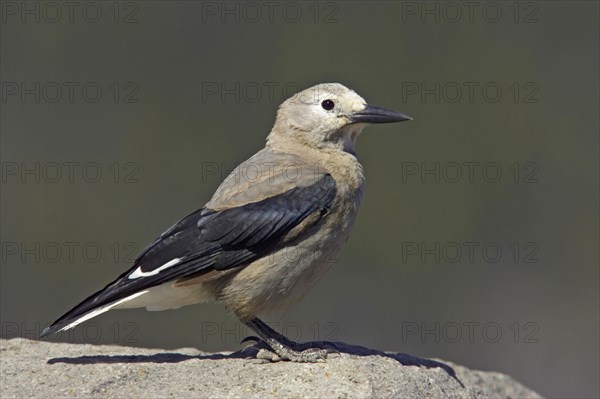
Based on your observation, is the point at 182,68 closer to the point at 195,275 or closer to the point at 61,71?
the point at 61,71

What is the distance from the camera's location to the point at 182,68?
22.2m

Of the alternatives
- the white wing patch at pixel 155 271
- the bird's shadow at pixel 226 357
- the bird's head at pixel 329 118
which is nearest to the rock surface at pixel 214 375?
the bird's shadow at pixel 226 357

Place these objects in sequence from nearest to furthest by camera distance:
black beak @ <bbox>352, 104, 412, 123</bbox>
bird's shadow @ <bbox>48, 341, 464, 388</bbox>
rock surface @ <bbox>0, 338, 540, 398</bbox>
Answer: rock surface @ <bbox>0, 338, 540, 398</bbox>
bird's shadow @ <bbox>48, 341, 464, 388</bbox>
black beak @ <bbox>352, 104, 412, 123</bbox>

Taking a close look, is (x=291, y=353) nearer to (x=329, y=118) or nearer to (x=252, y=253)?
(x=252, y=253)

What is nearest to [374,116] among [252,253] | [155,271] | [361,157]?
[252,253]

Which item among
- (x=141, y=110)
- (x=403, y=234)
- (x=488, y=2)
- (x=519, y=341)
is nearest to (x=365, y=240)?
(x=403, y=234)

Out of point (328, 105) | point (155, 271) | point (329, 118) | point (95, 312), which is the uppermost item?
point (328, 105)

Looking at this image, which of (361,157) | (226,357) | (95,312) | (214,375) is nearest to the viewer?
(214,375)

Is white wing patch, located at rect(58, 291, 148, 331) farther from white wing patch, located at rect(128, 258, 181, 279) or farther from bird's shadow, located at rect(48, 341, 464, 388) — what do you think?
bird's shadow, located at rect(48, 341, 464, 388)

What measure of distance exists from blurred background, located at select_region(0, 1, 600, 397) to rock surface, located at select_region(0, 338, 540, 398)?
7.69 metres

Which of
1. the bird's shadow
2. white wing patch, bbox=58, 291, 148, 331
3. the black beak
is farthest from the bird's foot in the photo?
the black beak

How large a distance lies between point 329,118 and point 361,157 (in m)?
10.9

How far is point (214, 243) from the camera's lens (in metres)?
9.15

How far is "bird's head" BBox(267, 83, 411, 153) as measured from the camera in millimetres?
10148
